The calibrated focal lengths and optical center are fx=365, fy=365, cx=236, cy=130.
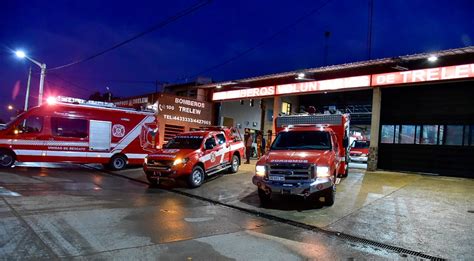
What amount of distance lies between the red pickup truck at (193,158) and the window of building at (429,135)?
918 centimetres

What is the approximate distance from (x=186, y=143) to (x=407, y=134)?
11.1 meters

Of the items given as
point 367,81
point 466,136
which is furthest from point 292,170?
point 466,136

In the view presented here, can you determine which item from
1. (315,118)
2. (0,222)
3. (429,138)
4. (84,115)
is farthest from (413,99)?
(0,222)

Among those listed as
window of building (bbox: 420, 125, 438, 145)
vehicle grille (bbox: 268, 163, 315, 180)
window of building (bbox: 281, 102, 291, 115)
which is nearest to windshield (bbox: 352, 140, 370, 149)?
window of building (bbox: 281, 102, 291, 115)

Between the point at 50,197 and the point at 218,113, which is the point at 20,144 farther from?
the point at 218,113

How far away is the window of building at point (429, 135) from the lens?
17.1 metres

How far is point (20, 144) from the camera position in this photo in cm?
1530

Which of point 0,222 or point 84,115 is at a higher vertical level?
point 84,115

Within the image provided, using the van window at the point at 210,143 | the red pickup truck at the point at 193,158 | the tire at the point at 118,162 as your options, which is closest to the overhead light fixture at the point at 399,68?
the red pickup truck at the point at 193,158

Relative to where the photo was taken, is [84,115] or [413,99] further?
[413,99]

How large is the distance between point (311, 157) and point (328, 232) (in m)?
2.32

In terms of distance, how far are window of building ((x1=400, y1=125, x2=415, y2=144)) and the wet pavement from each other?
15.6 feet

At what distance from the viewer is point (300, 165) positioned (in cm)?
923

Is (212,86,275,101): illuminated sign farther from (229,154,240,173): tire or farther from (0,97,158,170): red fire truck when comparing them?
(0,97,158,170): red fire truck
